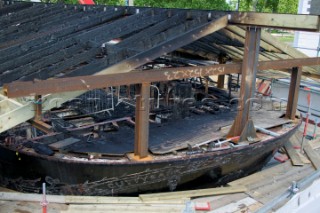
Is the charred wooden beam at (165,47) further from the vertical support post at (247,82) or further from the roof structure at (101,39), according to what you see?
the vertical support post at (247,82)

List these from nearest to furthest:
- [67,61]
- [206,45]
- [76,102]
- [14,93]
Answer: [14,93] < [67,61] < [76,102] < [206,45]

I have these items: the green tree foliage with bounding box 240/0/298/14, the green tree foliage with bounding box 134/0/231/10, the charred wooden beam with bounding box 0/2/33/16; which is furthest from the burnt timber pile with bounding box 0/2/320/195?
the green tree foliage with bounding box 240/0/298/14

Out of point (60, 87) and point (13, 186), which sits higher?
point (60, 87)

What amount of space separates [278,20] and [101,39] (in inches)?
143

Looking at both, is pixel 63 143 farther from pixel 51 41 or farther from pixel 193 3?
pixel 193 3

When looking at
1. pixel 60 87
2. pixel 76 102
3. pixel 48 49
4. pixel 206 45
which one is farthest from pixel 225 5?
pixel 60 87

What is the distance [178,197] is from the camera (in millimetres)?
7285

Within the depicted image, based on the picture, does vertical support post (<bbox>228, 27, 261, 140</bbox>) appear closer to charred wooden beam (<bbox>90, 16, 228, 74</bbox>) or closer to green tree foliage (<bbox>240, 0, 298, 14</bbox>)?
charred wooden beam (<bbox>90, 16, 228, 74</bbox>)

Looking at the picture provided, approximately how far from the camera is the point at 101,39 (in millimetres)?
7793

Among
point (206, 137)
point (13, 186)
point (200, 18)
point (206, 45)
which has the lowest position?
point (13, 186)

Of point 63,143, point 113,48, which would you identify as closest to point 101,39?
point 113,48

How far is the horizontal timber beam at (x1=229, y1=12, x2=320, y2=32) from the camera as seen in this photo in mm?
6305

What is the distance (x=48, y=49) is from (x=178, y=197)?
4001 mm

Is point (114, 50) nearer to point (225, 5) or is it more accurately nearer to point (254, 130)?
point (254, 130)
